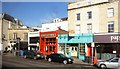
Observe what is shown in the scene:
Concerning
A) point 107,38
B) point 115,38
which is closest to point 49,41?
point 107,38

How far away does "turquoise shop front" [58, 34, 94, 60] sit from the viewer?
45250 mm

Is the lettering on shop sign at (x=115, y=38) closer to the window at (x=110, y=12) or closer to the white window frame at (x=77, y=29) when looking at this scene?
the window at (x=110, y=12)

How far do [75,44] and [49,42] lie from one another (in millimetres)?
7758

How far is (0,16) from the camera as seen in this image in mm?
72375

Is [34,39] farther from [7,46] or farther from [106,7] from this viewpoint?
[106,7]

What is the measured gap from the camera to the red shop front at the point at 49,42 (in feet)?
172

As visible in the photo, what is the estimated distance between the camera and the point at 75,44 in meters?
48.3

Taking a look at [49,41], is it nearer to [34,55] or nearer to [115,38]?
[34,55]

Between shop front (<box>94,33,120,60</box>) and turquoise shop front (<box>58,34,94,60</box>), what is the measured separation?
1.45m

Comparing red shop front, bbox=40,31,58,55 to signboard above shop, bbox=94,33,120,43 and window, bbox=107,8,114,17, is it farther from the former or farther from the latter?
window, bbox=107,8,114,17

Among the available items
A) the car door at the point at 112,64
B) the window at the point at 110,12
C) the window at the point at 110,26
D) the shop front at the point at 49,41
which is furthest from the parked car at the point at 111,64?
the shop front at the point at 49,41

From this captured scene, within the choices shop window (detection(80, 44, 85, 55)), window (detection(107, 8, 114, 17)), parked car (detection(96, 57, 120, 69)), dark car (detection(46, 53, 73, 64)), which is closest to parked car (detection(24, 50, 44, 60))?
dark car (detection(46, 53, 73, 64))

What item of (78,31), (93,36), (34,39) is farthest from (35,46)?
(93,36)

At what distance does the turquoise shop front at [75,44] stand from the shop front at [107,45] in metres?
1.45
